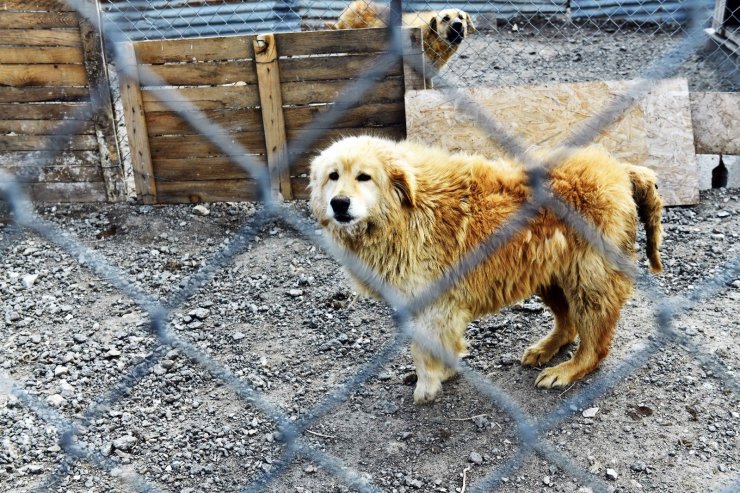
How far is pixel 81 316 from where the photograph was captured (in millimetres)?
4676

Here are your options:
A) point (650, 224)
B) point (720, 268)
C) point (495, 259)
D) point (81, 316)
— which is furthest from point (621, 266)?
point (81, 316)

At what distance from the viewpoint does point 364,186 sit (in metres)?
3.51

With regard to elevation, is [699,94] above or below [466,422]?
above

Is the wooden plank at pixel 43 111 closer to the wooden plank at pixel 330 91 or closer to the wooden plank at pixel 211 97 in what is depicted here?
the wooden plank at pixel 211 97

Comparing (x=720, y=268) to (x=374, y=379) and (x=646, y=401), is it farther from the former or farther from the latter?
(x=374, y=379)

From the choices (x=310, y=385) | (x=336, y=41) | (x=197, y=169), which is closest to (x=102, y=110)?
(x=197, y=169)

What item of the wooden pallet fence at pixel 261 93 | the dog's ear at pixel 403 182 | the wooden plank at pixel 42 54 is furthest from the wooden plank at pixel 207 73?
the dog's ear at pixel 403 182

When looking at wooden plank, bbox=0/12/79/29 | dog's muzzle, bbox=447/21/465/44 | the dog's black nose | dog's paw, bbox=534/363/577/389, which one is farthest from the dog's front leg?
dog's muzzle, bbox=447/21/465/44

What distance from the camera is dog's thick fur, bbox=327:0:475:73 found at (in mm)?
7473

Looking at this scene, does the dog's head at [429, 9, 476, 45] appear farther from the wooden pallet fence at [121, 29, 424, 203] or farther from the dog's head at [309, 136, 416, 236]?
the dog's head at [309, 136, 416, 236]

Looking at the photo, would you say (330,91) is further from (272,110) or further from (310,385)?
(310,385)

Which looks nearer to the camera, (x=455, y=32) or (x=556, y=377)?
(x=556, y=377)

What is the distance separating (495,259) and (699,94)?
3229 millimetres

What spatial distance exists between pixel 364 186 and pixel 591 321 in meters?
1.27
